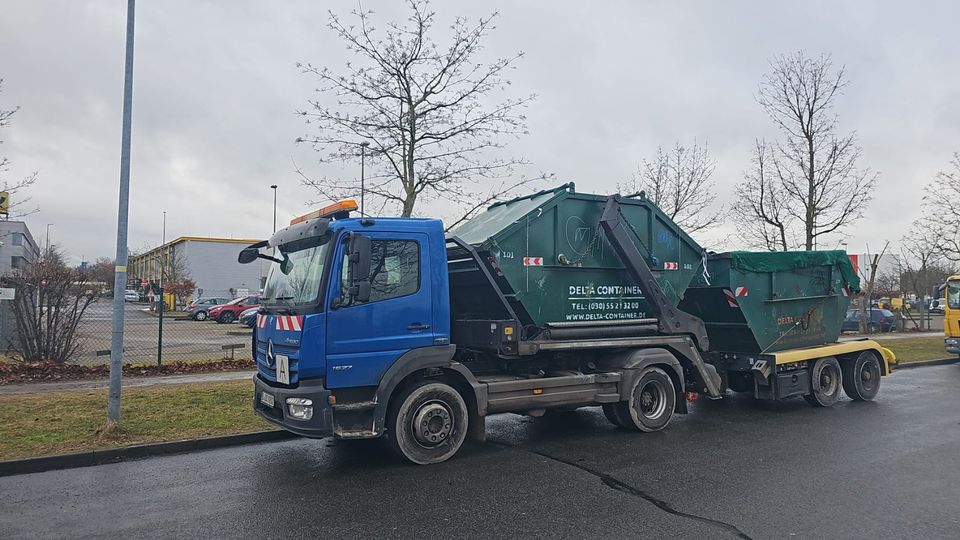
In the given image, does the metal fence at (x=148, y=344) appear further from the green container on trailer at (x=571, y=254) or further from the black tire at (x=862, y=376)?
the black tire at (x=862, y=376)

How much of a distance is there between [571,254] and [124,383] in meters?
8.67

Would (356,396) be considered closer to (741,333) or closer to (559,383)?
(559,383)

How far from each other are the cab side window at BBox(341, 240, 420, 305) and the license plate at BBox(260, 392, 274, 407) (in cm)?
148

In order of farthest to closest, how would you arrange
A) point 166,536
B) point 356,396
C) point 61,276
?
point 61,276
point 356,396
point 166,536

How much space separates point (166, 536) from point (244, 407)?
4566mm

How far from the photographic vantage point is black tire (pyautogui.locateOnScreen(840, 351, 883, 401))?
11.0 meters

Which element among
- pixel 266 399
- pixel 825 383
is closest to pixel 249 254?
pixel 266 399

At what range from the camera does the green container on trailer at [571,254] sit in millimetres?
7547

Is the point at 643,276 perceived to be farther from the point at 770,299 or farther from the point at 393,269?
the point at 393,269

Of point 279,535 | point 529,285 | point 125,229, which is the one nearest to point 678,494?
point 529,285

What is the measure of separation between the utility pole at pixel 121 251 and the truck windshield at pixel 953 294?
20.4 metres

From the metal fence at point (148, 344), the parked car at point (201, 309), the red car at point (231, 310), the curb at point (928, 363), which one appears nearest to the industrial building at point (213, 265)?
the parked car at point (201, 309)

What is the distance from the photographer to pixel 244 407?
9109mm

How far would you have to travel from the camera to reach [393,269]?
6.66 m
